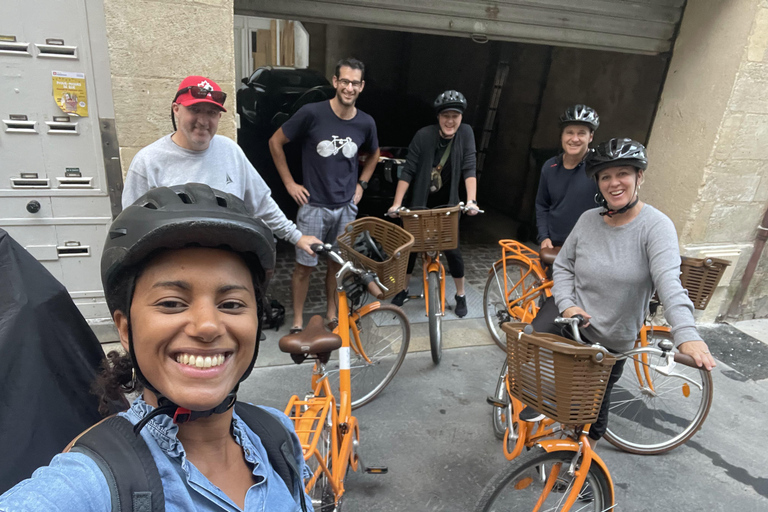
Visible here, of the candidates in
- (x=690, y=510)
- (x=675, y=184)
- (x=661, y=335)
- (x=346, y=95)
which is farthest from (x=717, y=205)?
(x=346, y=95)

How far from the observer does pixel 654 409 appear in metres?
3.71

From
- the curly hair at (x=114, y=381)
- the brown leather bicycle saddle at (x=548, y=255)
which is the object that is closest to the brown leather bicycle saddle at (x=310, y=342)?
the curly hair at (x=114, y=381)

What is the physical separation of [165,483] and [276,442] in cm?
34

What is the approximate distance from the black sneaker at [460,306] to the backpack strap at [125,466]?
14.1 ft

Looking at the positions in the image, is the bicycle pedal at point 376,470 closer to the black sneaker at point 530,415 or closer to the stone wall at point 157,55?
the black sneaker at point 530,415

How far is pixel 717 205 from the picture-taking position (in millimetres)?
5008

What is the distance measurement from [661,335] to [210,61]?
3.68 metres

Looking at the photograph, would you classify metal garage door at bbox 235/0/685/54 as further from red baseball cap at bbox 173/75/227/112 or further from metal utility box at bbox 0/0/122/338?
red baseball cap at bbox 173/75/227/112

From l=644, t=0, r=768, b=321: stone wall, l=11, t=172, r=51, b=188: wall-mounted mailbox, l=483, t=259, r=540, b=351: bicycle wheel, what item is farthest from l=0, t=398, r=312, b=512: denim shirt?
l=644, t=0, r=768, b=321: stone wall

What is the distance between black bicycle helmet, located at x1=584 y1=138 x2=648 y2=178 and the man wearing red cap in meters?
1.65

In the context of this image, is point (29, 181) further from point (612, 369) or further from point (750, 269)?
point (750, 269)

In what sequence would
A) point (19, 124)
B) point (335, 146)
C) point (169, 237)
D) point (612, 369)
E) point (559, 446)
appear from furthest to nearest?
point (335, 146)
point (19, 124)
point (612, 369)
point (559, 446)
point (169, 237)

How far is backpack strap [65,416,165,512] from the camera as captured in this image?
81 cm

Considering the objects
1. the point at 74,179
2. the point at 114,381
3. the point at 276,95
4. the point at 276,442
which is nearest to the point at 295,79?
the point at 276,95
